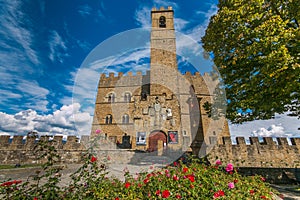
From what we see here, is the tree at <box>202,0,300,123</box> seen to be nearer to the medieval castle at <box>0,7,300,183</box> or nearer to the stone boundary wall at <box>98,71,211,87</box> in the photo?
the medieval castle at <box>0,7,300,183</box>

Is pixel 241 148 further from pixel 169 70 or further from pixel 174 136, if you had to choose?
pixel 169 70

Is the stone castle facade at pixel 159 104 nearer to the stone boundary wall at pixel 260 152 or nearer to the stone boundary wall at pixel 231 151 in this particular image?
the stone boundary wall at pixel 231 151

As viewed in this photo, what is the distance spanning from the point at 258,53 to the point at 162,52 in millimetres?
17062

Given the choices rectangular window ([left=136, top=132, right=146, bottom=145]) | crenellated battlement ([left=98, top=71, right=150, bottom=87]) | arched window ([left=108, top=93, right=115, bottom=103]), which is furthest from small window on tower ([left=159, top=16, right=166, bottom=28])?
rectangular window ([left=136, top=132, right=146, bottom=145])

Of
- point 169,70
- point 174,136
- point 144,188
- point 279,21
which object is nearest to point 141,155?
point 174,136

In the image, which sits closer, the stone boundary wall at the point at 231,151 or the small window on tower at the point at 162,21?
the stone boundary wall at the point at 231,151

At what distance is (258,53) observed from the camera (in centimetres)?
644

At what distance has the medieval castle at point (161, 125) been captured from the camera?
29.7 feet

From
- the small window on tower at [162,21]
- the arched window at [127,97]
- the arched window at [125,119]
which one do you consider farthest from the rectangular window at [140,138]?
the small window on tower at [162,21]

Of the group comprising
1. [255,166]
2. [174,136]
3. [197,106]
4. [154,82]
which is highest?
[154,82]

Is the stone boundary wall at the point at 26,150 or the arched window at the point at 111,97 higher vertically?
the arched window at the point at 111,97

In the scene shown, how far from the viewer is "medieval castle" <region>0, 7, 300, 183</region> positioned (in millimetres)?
9047

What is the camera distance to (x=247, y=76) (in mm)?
7023

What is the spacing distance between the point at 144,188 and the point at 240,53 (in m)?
6.82
